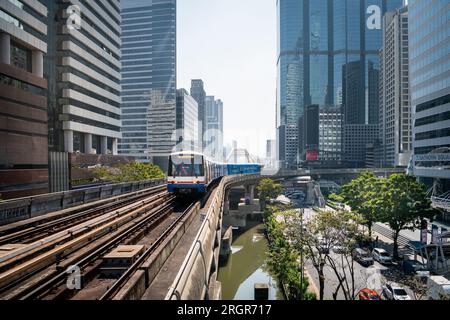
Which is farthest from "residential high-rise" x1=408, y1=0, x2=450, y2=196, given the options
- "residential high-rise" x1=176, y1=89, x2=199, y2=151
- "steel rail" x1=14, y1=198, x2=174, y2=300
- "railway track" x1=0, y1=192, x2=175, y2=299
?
"residential high-rise" x1=176, y1=89, x2=199, y2=151

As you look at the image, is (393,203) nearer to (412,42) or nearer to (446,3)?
(446,3)

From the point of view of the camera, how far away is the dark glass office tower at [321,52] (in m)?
186

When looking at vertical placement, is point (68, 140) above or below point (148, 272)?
above

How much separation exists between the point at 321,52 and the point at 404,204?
183835 millimetres

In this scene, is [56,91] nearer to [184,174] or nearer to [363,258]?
[184,174]

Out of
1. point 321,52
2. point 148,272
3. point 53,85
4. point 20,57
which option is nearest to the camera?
point 148,272

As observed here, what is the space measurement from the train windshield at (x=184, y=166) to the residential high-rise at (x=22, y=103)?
72.6 feet

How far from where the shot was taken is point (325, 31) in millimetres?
196000

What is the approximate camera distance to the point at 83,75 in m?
60.3

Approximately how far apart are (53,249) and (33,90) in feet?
117

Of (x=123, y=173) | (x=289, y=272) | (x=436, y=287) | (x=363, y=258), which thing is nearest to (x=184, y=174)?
(x=289, y=272)

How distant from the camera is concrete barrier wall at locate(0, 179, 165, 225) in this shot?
53.8 feet

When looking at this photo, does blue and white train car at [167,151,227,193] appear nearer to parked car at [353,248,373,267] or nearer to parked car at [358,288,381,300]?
parked car at [358,288,381,300]
